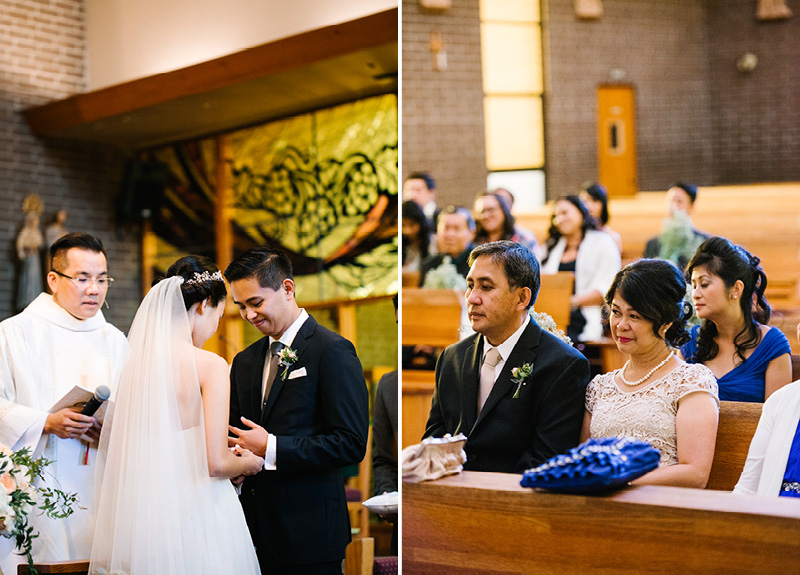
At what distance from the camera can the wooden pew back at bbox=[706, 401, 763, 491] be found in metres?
3.01

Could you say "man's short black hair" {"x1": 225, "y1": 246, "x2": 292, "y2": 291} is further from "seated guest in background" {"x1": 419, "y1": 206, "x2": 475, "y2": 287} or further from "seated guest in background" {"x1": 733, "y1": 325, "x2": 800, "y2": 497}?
"seated guest in background" {"x1": 419, "y1": 206, "x2": 475, "y2": 287}

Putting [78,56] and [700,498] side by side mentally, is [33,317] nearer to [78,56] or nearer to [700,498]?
[700,498]

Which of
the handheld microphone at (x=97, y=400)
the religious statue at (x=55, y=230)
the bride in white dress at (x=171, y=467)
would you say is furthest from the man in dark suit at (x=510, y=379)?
the religious statue at (x=55, y=230)

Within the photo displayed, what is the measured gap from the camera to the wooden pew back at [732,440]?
3.01 meters

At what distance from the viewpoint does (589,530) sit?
8.45ft

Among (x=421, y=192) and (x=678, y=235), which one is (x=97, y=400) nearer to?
(x=421, y=192)

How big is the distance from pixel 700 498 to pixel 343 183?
511 cm

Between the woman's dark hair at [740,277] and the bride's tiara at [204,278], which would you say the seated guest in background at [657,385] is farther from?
the bride's tiara at [204,278]

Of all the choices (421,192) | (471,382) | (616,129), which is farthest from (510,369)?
(616,129)

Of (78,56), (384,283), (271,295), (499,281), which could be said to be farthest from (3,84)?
(499,281)

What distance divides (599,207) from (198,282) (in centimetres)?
427

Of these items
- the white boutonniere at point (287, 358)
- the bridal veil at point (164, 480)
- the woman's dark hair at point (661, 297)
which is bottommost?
the bridal veil at point (164, 480)

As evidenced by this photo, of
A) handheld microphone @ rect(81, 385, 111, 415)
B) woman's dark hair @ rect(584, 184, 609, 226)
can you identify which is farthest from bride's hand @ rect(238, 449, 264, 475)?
woman's dark hair @ rect(584, 184, 609, 226)

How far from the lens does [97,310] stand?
4398mm
